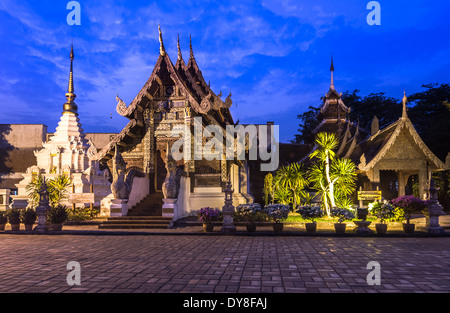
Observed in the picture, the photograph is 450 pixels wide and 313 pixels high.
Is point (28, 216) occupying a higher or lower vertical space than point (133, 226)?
higher

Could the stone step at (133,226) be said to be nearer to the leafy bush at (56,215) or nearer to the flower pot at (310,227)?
the leafy bush at (56,215)

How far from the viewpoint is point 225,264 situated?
6879 mm

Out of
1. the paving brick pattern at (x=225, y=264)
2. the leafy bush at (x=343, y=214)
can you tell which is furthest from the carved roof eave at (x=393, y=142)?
the paving brick pattern at (x=225, y=264)

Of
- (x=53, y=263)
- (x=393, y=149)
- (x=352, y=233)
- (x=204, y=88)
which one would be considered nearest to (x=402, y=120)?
(x=393, y=149)

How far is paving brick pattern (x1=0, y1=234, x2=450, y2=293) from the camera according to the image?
17.1 feet

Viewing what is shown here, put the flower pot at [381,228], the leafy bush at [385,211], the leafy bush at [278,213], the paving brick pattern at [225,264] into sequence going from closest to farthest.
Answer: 1. the paving brick pattern at [225,264]
2. the flower pot at [381,228]
3. the leafy bush at [278,213]
4. the leafy bush at [385,211]

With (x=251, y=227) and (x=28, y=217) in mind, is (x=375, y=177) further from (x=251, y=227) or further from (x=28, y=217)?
(x=28, y=217)

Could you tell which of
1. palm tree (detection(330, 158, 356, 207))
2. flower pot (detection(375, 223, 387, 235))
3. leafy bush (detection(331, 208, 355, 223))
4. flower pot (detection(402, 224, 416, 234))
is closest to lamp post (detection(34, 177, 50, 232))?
leafy bush (detection(331, 208, 355, 223))

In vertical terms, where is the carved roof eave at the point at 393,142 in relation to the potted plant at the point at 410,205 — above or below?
above

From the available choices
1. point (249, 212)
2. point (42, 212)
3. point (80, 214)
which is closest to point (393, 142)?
point (249, 212)

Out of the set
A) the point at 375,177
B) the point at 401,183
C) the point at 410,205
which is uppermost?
the point at 375,177

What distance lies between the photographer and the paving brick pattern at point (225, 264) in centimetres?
522

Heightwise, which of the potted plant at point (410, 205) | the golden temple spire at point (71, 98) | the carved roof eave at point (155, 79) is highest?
the golden temple spire at point (71, 98)

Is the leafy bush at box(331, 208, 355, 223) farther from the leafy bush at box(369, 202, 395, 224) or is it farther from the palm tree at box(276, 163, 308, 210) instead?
the palm tree at box(276, 163, 308, 210)
